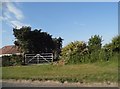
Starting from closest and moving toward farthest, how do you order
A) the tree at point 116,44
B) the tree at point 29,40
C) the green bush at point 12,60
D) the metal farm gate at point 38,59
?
the tree at point 116,44 < the green bush at point 12,60 < the metal farm gate at point 38,59 < the tree at point 29,40

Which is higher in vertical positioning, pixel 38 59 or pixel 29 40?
pixel 29 40

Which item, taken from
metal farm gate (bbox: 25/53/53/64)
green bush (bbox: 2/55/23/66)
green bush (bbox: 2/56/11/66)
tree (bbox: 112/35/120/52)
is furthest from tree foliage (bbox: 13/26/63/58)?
tree (bbox: 112/35/120/52)

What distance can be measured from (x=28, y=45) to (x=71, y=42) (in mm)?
16762

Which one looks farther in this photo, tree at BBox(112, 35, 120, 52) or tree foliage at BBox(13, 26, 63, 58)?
tree foliage at BBox(13, 26, 63, 58)

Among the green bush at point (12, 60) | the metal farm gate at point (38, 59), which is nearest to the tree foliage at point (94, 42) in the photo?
the metal farm gate at point (38, 59)


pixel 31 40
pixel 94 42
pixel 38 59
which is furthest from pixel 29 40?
pixel 94 42

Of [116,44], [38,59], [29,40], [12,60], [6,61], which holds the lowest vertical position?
[6,61]

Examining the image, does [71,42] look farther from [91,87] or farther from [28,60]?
[91,87]

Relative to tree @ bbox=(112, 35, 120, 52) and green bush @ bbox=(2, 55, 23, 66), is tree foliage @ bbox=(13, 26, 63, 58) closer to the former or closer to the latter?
green bush @ bbox=(2, 55, 23, 66)

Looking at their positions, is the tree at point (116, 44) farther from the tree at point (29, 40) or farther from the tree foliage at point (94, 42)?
the tree at point (29, 40)

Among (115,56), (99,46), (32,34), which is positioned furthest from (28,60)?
(32,34)

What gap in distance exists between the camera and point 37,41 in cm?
5769

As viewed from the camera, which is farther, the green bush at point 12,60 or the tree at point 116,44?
the green bush at point 12,60

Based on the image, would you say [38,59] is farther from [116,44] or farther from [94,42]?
[116,44]
